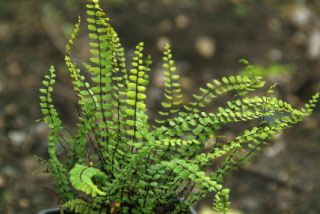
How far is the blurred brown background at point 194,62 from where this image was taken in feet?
8.00

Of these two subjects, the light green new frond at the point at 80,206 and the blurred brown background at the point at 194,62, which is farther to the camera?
the blurred brown background at the point at 194,62

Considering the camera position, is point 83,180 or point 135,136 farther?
point 135,136

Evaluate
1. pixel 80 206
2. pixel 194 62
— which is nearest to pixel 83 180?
pixel 80 206

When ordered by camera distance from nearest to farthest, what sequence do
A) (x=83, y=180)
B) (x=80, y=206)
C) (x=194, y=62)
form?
(x=83, y=180), (x=80, y=206), (x=194, y=62)

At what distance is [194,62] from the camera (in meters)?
3.23

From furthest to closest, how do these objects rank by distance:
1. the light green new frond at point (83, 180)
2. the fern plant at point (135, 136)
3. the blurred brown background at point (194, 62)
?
the blurred brown background at point (194, 62)
the fern plant at point (135, 136)
the light green new frond at point (83, 180)

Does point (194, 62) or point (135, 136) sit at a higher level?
point (135, 136)

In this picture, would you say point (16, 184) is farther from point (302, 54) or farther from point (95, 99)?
point (302, 54)


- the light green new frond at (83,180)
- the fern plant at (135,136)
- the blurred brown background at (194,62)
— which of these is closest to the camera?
the light green new frond at (83,180)

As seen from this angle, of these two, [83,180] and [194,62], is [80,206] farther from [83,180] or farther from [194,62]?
[194,62]

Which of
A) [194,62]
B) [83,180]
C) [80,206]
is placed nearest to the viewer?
[83,180]

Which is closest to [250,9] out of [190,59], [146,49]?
[190,59]

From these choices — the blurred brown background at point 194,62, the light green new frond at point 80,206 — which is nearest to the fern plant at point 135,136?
the light green new frond at point 80,206

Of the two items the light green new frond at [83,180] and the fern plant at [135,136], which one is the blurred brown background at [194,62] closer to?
the fern plant at [135,136]
